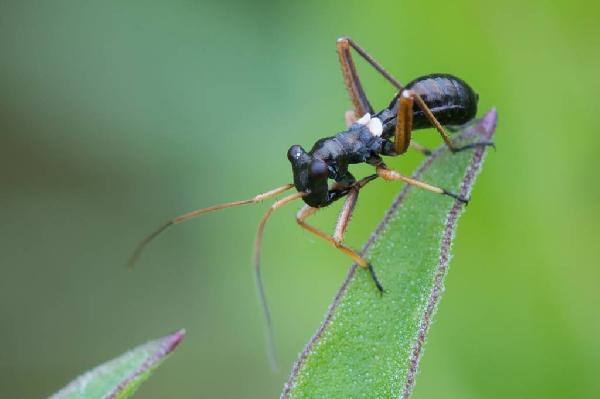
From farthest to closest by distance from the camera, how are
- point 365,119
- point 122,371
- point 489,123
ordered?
point 365,119 < point 489,123 < point 122,371

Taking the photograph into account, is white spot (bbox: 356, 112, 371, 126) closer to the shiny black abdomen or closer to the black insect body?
the black insect body

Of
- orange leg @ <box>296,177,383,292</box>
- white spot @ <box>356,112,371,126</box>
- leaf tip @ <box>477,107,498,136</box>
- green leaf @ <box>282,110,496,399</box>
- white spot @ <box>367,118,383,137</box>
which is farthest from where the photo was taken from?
white spot @ <box>356,112,371,126</box>

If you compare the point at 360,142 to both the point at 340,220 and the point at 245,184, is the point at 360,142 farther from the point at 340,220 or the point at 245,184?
the point at 245,184

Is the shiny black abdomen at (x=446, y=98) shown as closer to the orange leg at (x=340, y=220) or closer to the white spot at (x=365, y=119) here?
the white spot at (x=365, y=119)

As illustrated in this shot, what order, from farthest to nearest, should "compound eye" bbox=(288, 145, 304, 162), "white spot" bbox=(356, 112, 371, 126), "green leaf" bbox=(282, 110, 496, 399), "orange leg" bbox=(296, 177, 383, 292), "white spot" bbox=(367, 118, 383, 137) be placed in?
"white spot" bbox=(356, 112, 371, 126) → "white spot" bbox=(367, 118, 383, 137) → "compound eye" bbox=(288, 145, 304, 162) → "orange leg" bbox=(296, 177, 383, 292) → "green leaf" bbox=(282, 110, 496, 399)

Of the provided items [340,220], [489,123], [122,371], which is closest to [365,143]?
[340,220]

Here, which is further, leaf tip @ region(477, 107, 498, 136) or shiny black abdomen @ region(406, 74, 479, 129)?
shiny black abdomen @ region(406, 74, 479, 129)

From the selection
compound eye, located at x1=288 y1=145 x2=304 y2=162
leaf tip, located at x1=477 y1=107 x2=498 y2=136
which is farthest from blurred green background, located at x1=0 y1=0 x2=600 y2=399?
leaf tip, located at x1=477 y1=107 x2=498 y2=136
